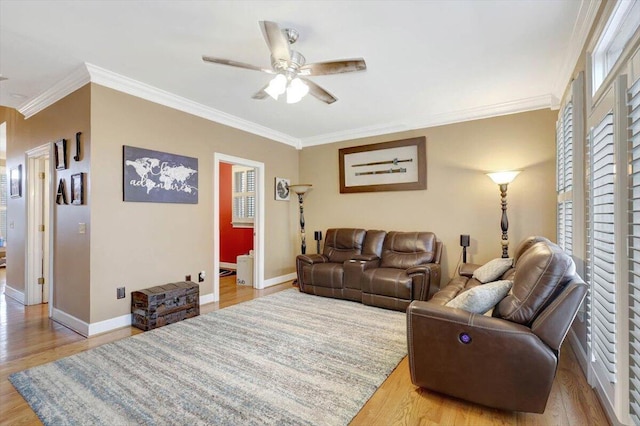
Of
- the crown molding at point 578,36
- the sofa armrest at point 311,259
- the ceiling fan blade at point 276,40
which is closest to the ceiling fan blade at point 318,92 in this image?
the ceiling fan blade at point 276,40

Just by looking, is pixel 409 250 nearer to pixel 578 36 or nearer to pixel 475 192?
pixel 475 192

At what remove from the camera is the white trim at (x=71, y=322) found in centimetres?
305

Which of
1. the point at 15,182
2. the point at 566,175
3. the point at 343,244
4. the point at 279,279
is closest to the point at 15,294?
the point at 15,182

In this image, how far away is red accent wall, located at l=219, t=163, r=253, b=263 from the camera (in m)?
6.61

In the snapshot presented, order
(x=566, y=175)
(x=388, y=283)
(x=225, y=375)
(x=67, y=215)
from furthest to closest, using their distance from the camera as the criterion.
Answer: (x=388, y=283)
(x=67, y=215)
(x=566, y=175)
(x=225, y=375)

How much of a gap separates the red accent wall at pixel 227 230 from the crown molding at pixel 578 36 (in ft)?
18.9

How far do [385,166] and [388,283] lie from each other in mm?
2080

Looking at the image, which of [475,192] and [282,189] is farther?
[282,189]

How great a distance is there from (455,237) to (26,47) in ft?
17.2

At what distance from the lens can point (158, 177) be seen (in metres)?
3.59

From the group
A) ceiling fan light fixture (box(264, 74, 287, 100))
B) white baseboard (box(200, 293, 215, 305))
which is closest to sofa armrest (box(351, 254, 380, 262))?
white baseboard (box(200, 293, 215, 305))

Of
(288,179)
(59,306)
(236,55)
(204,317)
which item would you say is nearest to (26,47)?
(236,55)

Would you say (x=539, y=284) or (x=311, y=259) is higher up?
(x=539, y=284)

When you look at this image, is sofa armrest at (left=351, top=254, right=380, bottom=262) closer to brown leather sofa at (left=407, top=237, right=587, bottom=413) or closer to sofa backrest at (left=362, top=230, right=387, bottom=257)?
sofa backrest at (left=362, top=230, right=387, bottom=257)
